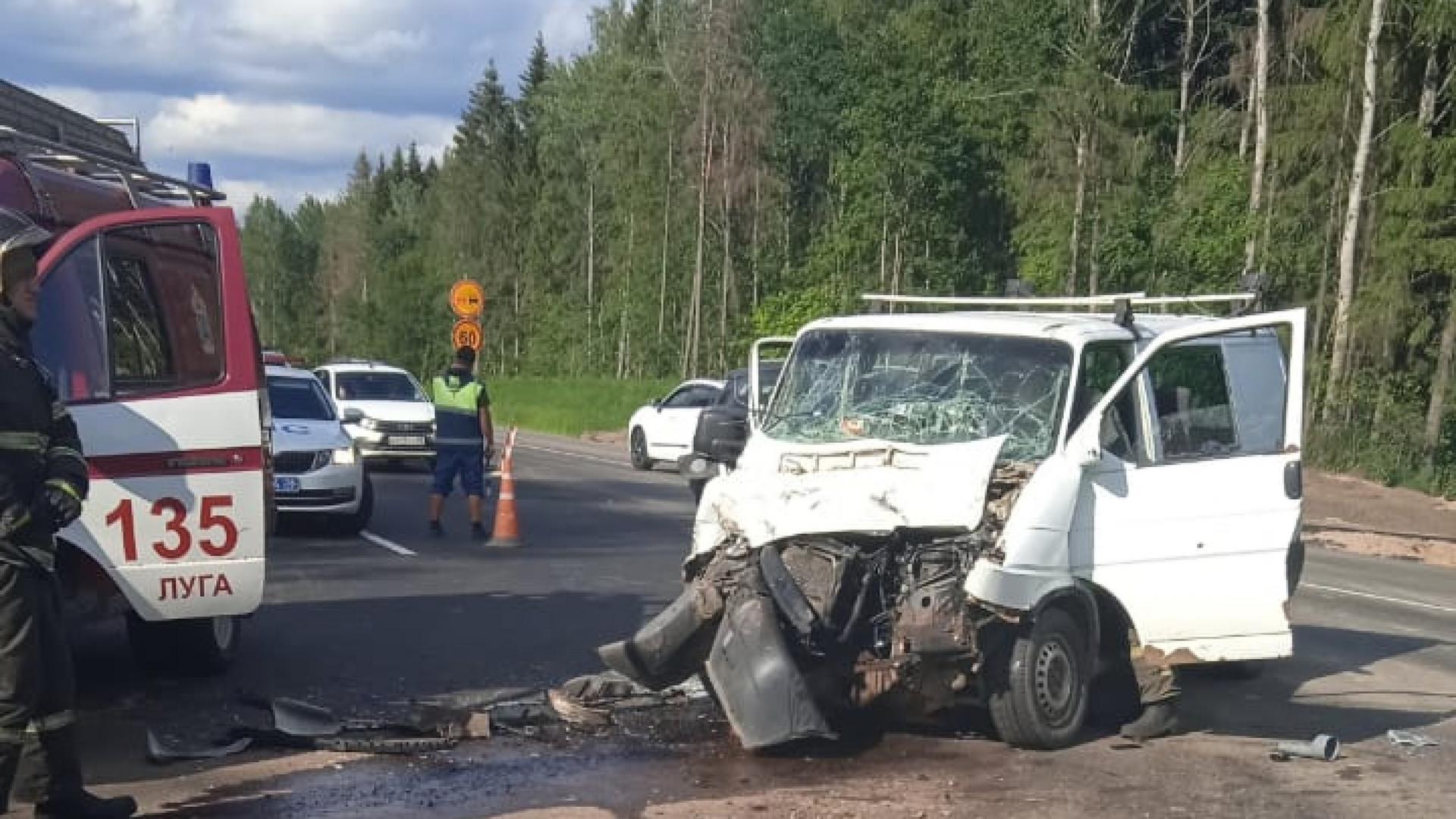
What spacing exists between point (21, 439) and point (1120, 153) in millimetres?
35772

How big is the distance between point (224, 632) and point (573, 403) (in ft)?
142

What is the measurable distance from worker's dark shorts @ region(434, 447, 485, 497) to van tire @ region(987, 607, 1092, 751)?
8745mm

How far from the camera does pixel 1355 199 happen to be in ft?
98.4

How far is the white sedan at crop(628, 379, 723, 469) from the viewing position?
87.9 ft

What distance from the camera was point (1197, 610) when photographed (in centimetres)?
791

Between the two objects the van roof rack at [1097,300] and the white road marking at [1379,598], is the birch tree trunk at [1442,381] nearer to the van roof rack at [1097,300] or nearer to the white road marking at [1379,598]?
the white road marking at [1379,598]

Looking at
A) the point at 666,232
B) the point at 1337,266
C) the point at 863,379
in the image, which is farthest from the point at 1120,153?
the point at 863,379

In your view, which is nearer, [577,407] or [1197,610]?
[1197,610]

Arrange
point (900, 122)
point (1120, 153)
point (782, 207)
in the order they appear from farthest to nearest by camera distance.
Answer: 1. point (782, 207)
2. point (900, 122)
3. point (1120, 153)

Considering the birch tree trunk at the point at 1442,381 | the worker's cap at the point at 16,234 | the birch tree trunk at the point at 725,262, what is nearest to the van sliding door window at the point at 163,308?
the worker's cap at the point at 16,234

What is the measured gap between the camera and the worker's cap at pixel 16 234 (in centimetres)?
577

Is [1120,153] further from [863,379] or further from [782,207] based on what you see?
[863,379]

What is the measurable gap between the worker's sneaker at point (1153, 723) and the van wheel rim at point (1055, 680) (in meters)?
0.46

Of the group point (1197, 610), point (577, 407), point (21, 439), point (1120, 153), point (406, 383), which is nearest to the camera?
point (21, 439)
